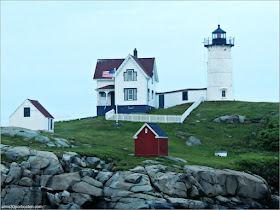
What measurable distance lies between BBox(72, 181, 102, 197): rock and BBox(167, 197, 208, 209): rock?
474 cm

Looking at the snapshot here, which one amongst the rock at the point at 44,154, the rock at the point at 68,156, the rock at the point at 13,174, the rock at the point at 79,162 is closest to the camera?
the rock at the point at 13,174

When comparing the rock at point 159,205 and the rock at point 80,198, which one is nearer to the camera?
the rock at point 159,205

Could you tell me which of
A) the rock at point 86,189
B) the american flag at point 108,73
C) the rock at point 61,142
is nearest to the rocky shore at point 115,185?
the rock at point 86,189

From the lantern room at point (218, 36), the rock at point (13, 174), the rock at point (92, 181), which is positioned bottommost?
the rock at point (92, 181)

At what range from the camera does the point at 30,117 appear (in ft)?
180

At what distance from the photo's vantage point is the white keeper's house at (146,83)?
224 feet

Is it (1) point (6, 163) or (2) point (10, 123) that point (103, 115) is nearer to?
(2) point (10, 123)

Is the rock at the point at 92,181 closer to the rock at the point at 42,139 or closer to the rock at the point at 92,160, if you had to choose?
the rock at the point at 92,160

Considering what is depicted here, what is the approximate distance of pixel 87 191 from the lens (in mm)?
39438

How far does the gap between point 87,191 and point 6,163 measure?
5949mm

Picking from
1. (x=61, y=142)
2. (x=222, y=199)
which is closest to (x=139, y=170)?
(x=222, y=199)

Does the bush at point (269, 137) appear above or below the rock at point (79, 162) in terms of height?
above

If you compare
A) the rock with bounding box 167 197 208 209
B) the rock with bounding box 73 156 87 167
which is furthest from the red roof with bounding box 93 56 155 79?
the rock with bounding box 167 197 208 209

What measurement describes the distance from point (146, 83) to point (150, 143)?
21077mm
